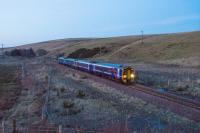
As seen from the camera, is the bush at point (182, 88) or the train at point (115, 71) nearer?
the bush at point (182, 88)

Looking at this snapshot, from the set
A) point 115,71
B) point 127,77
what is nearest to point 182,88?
point 127,77

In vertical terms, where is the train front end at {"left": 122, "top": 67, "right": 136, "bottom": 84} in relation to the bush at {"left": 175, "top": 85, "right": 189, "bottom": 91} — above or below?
above

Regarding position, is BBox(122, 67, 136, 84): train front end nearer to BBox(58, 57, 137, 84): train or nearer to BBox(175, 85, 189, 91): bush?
BBox(58, 57, 137, 84): train

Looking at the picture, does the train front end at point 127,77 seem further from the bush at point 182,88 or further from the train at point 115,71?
the bush at point 182,88

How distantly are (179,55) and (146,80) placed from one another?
39760 millimetres

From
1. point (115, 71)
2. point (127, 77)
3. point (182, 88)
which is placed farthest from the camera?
point (115, 71)

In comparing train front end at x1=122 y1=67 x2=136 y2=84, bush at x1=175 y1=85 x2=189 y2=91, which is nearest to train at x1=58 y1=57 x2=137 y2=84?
train front end at x1=122 y1=67 x2=136 y2=84

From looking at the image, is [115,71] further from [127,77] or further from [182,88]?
[182,88]

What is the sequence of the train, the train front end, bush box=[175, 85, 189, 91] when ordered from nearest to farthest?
1. bush box=[175, 85, 189, 91]
2. the train front end
3. the train

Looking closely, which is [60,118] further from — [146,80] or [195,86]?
[146,80]

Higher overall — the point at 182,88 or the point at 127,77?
the point at 127,77

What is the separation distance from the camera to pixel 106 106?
2525 centimetres

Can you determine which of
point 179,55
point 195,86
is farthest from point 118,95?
point 179,55

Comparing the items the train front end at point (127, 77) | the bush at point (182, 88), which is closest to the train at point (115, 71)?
the train front end at point (127, 77)
